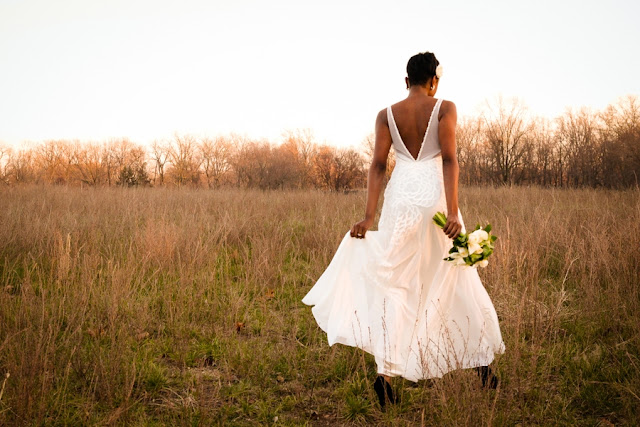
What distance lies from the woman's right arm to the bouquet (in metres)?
0.11

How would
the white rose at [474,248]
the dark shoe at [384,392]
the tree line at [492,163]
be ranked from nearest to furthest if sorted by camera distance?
the white rose at [474,248] < the dark shoe at [384,392] < the tree line at [492,163]

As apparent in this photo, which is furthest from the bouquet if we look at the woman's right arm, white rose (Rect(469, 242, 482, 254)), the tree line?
the tree line

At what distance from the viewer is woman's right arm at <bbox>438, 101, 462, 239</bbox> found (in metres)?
2.55

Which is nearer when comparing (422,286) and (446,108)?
(446,108)

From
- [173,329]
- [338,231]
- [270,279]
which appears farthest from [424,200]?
[338,231]

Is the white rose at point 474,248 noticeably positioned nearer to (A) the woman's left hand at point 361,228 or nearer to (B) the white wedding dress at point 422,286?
(B) the white wedding dress at point 422,286

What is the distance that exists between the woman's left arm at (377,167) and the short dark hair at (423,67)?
29 cm

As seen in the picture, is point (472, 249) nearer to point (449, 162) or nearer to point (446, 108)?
point (449, 162)

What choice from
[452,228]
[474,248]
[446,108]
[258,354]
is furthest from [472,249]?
[258,354]

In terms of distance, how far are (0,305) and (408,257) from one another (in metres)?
3.26

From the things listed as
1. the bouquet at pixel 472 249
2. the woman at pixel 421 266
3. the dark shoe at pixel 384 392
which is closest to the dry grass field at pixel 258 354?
the dark shoe at pixel 384 392

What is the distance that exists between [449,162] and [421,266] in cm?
71

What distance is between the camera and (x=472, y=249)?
235cm

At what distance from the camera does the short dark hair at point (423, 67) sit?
2682 millimetres
